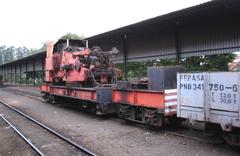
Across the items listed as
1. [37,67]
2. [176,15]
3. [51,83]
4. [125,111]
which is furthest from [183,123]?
[37,67]

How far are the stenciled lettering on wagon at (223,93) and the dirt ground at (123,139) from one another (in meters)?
1.27

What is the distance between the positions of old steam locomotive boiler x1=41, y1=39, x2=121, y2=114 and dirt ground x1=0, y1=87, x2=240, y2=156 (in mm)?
871

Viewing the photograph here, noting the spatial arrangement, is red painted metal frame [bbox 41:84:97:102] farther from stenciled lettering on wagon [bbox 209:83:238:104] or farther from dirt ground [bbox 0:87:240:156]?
stenciled lettering on wagon [bbox 209:83:238:104]

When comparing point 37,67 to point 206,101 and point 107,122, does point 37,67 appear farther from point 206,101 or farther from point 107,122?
point 206,101

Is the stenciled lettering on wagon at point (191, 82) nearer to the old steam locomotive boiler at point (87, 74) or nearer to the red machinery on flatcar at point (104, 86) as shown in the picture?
the red machinery on flatcar at point (104, 86)

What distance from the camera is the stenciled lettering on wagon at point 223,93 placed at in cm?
736

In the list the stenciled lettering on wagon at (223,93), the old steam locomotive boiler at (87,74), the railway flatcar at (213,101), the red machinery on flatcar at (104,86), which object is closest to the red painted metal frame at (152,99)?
the red machinery on flatcar at (104,86)

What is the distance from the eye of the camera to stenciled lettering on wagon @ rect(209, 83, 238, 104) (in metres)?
7.36

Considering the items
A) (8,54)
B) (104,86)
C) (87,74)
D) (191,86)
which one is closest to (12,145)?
(104,86)

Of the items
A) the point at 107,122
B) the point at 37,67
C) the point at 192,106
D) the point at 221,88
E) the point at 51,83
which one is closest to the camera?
the point at 221,88

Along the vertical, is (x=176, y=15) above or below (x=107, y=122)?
above

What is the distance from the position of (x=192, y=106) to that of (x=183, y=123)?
361 centimetres

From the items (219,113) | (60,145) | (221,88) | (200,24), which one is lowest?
(60,145)

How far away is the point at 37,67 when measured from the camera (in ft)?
154
